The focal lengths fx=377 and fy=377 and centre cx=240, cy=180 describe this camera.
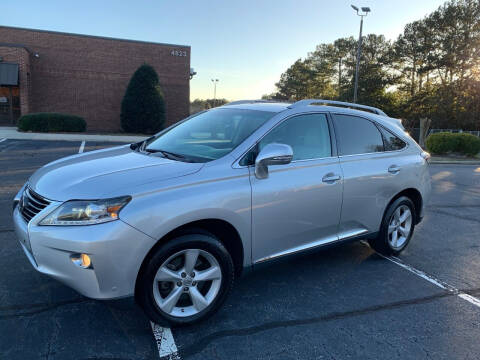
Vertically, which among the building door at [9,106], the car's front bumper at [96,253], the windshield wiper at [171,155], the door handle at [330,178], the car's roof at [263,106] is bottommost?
the car's front bumper at [96,253]

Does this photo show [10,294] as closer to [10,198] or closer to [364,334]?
Answer: [364,334]

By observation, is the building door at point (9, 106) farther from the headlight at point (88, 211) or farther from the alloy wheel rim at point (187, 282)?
the alloy wheel rim at point (187, 282)

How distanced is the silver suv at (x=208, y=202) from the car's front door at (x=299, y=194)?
0.4 inches

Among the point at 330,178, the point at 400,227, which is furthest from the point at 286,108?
the point at 400,227

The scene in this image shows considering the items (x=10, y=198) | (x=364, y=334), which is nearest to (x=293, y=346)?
(x=364, y=334)

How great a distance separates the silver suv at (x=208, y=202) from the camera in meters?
2.47

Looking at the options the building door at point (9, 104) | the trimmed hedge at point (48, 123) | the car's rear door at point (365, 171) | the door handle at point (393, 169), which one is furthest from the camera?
the building door at point (9, 104)

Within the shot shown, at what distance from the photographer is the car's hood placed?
8.41 feet

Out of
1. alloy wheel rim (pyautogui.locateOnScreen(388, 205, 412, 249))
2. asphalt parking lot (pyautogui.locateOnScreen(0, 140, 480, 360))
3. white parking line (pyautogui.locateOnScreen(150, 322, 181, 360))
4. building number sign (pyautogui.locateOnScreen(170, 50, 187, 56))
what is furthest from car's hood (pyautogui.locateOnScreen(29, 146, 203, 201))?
building number sign (pyautogui.locateOnScreen(170, 50, 187, 56))

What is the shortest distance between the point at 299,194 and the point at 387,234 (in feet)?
5.37

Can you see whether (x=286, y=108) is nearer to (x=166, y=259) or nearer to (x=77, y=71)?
(x=166, y=259)

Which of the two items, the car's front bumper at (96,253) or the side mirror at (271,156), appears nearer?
the car's front bumper at (96,253)

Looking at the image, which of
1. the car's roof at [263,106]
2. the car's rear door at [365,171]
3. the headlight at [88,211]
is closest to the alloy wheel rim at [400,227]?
the car's rear door at [365,171]

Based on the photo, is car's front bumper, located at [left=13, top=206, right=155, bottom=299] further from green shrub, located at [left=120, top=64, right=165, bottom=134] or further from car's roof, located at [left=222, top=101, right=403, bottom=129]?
green shrub, located at [left=120, top=64, right=165, bottom=134]
